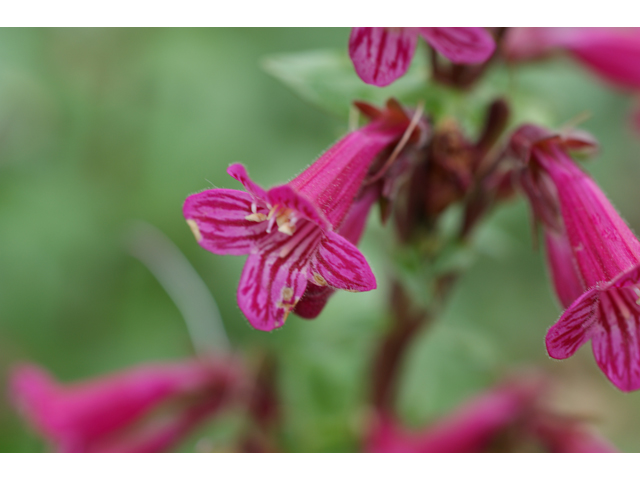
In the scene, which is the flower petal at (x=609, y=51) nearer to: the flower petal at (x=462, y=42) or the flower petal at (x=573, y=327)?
the flower petal at (x=462, y=42)

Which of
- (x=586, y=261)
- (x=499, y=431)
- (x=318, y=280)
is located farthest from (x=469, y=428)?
(x=318, y=280)

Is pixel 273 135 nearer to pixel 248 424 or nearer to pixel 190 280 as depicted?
pixel 190 280

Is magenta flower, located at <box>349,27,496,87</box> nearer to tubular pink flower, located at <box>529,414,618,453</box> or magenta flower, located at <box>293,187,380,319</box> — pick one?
magenta flower, located at <box>293,187,380,319</box>

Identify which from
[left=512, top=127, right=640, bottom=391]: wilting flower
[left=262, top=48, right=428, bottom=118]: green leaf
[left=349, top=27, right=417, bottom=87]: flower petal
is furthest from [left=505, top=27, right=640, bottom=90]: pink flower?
[left=349, top=27, right=417, bottom=87]: flower petal

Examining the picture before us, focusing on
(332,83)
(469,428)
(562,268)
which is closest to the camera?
(562,268)

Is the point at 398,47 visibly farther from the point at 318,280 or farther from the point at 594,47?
the point at 594,47

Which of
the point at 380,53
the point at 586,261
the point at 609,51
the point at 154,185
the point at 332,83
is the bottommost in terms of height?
the point at 586,261

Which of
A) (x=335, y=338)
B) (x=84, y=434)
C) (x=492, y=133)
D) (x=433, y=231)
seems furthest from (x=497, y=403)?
(x=84, y=434)
